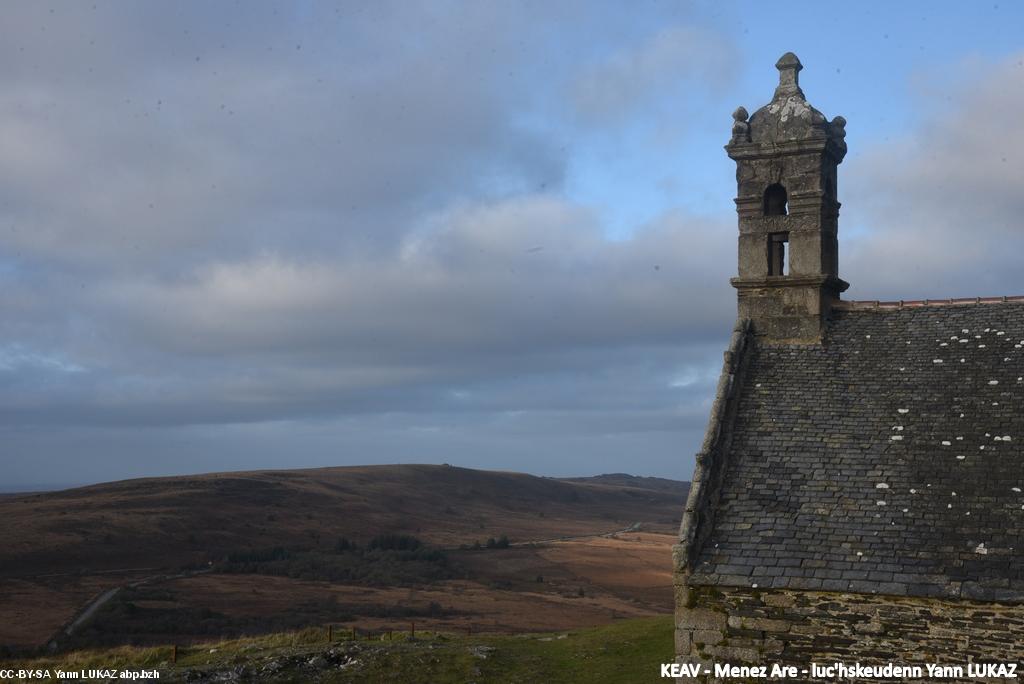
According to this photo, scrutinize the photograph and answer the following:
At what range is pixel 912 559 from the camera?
45.2 feet

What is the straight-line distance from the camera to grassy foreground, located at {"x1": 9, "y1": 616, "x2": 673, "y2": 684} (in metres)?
20.1

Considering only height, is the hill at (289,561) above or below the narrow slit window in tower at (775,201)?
below

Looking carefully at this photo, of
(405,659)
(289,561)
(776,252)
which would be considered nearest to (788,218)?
(776,252)

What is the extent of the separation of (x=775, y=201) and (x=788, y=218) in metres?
0.87

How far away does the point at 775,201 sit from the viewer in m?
20.1

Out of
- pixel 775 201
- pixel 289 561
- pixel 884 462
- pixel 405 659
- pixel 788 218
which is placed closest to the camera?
pixel 884 462

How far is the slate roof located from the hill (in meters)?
21.2

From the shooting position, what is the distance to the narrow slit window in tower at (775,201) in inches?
785

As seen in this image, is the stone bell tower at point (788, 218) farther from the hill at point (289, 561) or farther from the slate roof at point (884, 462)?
the hill at point (289, 561)

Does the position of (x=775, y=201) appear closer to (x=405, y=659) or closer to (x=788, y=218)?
(x=788, y=218)

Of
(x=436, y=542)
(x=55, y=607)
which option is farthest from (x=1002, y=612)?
(x=436, y=542)

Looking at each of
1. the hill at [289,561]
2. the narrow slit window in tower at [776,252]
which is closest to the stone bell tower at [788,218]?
the narrow slit window in tower at [776,252]

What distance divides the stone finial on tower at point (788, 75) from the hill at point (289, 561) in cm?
2264

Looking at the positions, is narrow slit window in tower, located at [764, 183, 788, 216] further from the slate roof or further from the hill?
the hill
